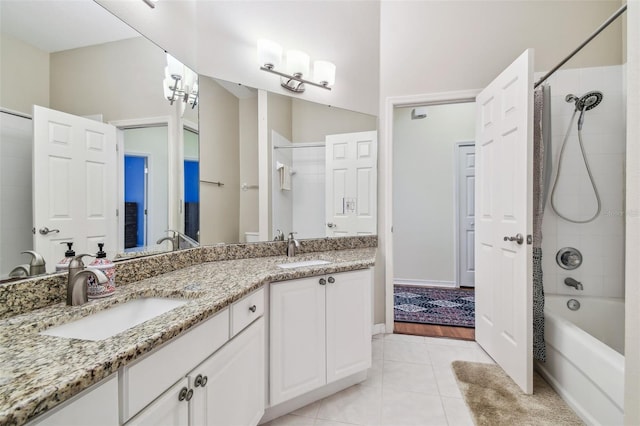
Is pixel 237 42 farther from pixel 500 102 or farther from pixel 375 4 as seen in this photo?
pixel 500 102

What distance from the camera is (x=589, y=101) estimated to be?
2.17 m

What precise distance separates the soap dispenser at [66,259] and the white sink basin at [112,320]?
223mm

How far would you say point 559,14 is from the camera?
2.29 m

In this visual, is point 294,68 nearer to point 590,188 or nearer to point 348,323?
point 348,323

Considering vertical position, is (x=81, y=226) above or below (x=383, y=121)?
below

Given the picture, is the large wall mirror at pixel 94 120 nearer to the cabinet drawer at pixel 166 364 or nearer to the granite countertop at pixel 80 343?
the granite countertop at pixel 80 343

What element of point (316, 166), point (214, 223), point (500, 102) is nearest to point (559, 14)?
point (500, 102)

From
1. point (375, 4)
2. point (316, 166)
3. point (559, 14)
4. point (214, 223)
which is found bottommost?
point (214, 223)

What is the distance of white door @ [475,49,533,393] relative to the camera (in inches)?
69.3

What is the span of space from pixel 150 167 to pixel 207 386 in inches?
42.3

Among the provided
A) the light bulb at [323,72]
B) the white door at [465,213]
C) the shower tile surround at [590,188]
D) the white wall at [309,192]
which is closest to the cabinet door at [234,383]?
the white wall at [309,192]

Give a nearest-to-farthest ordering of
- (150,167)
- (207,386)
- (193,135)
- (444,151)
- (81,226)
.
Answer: (207,386) < (81,226) < (150,167) < (193,135) < (444,151)

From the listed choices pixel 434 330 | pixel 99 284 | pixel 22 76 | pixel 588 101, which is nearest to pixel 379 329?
pixel 434 330

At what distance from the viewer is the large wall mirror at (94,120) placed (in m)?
0.91
